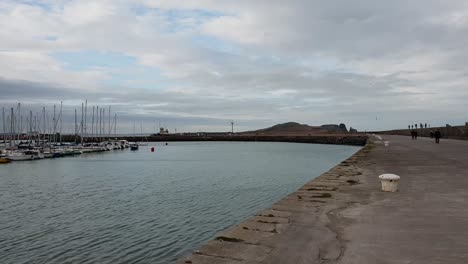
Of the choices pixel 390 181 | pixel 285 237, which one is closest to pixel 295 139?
pixel 390 181

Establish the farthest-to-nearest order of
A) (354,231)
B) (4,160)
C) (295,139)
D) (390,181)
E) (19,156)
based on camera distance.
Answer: (295,139) < (19,156) < (4,160) < (390,181) < (354,231)

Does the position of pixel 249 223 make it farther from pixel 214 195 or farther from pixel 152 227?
pixel 214 195

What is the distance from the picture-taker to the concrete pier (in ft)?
16.9

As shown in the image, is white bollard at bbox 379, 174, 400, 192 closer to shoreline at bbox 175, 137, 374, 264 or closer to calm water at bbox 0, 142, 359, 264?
shoreline at bbox 175, 137, 374, 264

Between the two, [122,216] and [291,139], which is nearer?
[122,216]

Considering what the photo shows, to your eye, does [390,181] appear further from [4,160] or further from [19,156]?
[19,156]

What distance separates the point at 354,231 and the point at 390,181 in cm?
440

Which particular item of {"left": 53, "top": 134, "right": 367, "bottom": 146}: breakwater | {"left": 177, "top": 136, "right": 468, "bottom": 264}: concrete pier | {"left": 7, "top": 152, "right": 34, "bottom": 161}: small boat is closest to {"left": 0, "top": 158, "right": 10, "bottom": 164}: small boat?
{"left": 7, "top": 152, "right": 34, "bottom": 161}: small boat

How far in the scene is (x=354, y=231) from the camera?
20.7 ft

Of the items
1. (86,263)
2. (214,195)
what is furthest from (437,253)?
(214,195)

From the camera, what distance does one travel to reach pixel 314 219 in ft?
24.0

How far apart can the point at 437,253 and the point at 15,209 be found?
→ 754 inches

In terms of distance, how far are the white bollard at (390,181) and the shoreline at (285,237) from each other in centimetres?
148

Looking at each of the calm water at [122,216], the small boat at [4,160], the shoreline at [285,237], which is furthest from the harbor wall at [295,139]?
the shoreline at [285,237]
